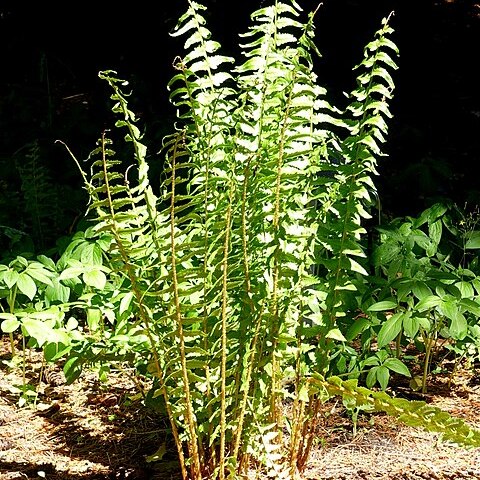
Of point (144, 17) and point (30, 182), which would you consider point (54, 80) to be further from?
point (30, 182)

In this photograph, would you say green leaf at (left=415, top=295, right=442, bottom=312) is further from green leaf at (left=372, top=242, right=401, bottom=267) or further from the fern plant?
the fern plant

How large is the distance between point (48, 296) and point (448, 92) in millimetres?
3773

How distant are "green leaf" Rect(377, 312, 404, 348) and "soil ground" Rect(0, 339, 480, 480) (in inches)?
15.7

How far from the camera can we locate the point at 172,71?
6.25 metres

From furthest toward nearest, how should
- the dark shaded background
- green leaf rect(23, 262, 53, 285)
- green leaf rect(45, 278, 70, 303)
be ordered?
the dark shaded background → green leaf rect(45, 278, 70, 303) → green leaf rect(23, 262, 53, 285)

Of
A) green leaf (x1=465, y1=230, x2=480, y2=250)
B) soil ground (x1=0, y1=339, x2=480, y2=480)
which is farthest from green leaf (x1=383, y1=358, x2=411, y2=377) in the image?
green leaf (x1=465, y1=230, x2=480, y2=250)

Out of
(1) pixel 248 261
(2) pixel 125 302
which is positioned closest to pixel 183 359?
(1) pixel 248 261

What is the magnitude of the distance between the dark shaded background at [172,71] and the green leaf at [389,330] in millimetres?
1999

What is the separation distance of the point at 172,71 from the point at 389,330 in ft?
12.6

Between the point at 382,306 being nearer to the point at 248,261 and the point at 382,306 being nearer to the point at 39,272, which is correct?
the point at 248,261

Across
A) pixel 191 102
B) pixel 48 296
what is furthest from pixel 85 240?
pixel 191 102

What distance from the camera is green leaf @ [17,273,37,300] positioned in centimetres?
303

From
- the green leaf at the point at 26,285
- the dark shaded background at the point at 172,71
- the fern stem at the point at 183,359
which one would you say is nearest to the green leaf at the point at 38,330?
the green leaf at the point at 26,285

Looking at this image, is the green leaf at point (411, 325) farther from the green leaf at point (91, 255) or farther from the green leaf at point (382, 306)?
the green leaf at point (91, 255)
